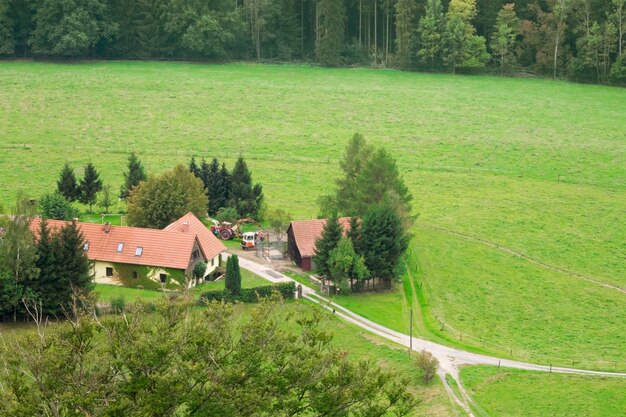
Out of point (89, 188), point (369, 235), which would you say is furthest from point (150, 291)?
point (89, 188)

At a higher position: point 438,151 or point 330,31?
point 330,31

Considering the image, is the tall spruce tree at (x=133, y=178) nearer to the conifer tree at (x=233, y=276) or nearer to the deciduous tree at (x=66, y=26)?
the conifer tree at (x=233, y=276)

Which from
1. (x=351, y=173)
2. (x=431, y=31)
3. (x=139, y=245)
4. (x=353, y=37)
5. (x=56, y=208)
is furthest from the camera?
(x=353, y=37)

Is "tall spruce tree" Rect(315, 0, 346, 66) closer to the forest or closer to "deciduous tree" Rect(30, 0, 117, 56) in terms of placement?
the forest

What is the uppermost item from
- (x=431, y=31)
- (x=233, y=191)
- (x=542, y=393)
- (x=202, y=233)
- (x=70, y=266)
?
(x=431, y=31)

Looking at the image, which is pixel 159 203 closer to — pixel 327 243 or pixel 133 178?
pixel 133 178

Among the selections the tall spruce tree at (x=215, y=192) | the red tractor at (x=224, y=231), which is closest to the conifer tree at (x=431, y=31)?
the tall spruce tree at (x=215, y=192)
